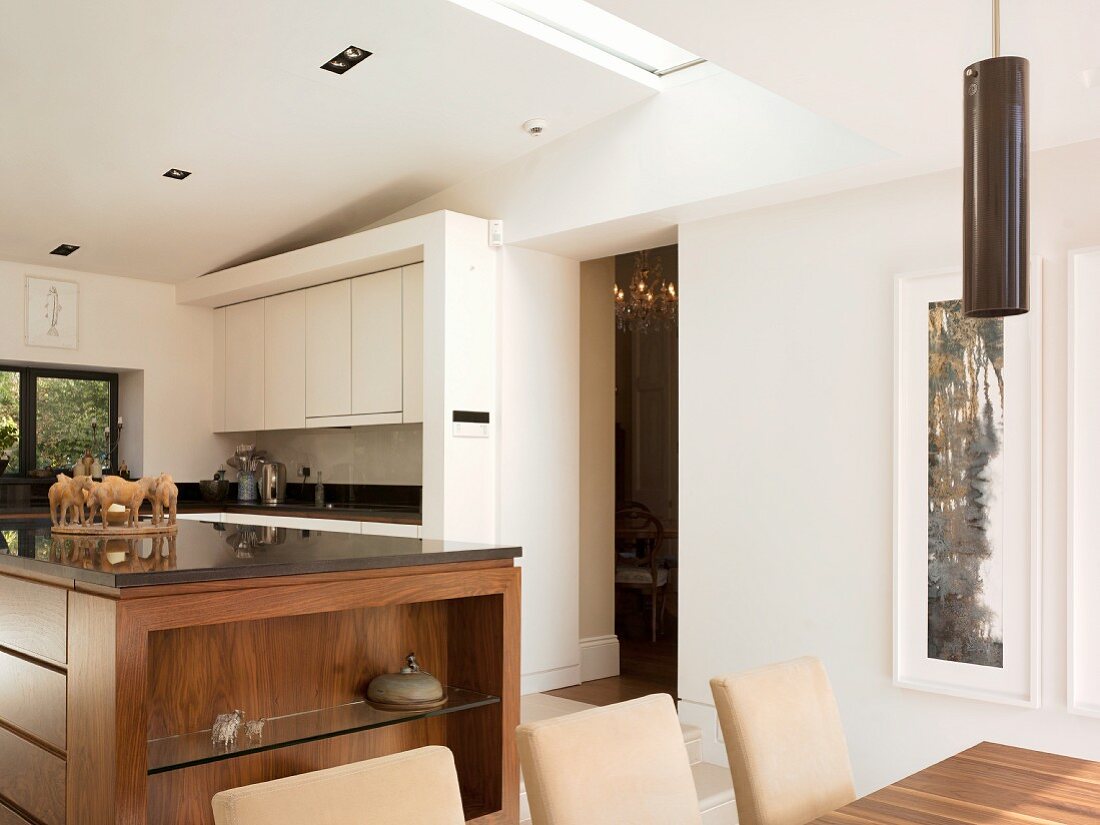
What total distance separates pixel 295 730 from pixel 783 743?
1151 mm

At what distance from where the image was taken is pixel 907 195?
369 cm

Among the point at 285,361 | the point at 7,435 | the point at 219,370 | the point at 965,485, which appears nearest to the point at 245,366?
the point at 219,370

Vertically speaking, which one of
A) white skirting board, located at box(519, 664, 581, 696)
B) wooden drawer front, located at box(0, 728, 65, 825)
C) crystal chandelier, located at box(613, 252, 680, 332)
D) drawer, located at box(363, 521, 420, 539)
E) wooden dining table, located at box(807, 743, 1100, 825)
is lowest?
white skirting board, located at box(519, 664, 581, 696)

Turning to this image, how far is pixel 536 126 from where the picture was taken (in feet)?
15.0

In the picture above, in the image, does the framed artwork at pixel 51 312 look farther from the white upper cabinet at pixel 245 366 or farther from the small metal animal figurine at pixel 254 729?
the small metal animal figurine at pixel 254 729

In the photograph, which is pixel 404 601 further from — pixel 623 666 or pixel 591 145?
pixel 623 666

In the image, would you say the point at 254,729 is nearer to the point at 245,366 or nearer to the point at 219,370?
the point at 245,366

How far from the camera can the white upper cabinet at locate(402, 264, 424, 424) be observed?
5152 mm

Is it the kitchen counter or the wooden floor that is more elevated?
the kitchen counter

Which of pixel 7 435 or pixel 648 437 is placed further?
pixel 648 437

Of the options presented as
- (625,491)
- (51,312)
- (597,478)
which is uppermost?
(51,312)

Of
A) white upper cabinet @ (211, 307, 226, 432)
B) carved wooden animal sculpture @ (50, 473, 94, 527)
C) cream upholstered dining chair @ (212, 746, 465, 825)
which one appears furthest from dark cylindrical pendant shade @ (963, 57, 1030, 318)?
white upper cabinet @ (211, 307, 226, 432)

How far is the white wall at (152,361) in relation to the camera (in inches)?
249

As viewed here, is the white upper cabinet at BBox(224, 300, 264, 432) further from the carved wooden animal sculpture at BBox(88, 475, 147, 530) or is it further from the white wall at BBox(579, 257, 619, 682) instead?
the carved wooden animal sculpture at BBox(88, 475, 147, 530)
